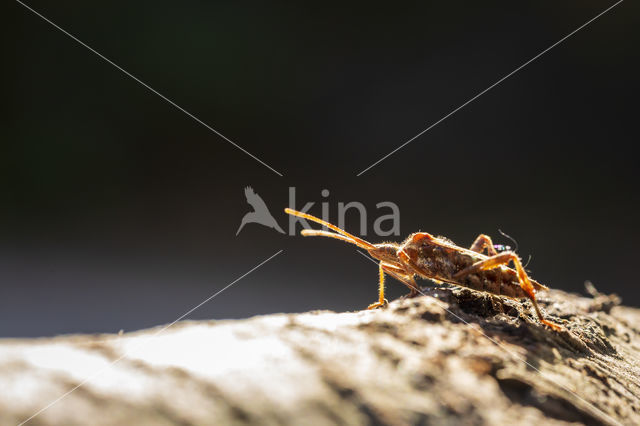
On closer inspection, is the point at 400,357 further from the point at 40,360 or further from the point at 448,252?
the point at 448,252

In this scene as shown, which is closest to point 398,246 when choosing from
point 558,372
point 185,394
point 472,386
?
point 558,372

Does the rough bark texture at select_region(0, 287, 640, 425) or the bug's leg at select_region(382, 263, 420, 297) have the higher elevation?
the bug's leg at select_region(382, 263, 420, 297)

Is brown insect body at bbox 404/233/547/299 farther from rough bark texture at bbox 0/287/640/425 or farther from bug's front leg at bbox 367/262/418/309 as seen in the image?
→ rough bark texture at bbox 0/287/640/425

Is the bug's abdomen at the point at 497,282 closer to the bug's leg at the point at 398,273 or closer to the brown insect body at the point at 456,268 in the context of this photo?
the brown insect body at the point at 456,268

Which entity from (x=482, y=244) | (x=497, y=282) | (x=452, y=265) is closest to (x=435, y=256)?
(x=452, y=265)

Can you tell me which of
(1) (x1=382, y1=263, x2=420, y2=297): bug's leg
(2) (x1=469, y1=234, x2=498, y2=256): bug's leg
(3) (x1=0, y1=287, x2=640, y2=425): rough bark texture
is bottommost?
(3) (x1=0, y1=287, x2=640, y2=425): rough bark texture

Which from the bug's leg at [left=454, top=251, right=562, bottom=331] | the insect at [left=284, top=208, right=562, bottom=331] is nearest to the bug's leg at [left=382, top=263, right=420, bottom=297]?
the insect at [left=284, top=208, right=562, bottom=331]

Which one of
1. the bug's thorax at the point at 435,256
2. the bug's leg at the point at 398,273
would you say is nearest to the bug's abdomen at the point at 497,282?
the bug's thorax at the point at 435,256
